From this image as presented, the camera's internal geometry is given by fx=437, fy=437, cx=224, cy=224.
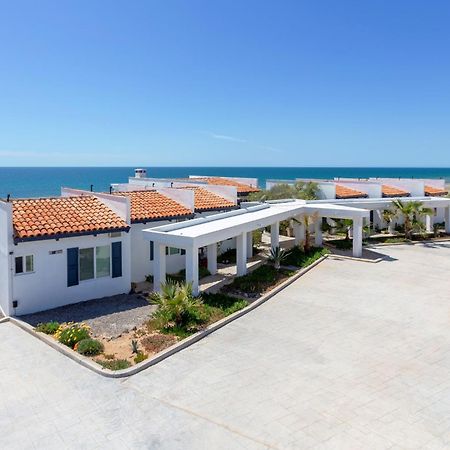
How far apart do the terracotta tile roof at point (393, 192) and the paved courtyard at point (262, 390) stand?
23551mm

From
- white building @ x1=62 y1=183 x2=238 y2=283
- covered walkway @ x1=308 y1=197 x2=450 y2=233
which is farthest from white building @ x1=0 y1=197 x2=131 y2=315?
covered walkway @ x1=308 y1=197 x2=450 y2=233

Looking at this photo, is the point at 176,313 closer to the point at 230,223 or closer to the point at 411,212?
the point at 230,223

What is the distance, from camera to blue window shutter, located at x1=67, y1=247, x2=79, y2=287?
17.4m

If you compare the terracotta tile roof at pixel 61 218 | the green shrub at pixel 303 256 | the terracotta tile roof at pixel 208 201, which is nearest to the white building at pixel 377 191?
the green shrub at pixel 303 256

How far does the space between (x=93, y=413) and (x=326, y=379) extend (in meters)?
5.82

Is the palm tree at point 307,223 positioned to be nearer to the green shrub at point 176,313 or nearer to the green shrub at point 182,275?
the green shrub at point 182,275

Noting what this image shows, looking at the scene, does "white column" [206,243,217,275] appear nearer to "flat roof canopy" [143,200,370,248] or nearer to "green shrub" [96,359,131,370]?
"flat roof canopy" [143,200,370,248]

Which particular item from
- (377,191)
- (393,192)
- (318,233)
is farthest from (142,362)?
(393,192)

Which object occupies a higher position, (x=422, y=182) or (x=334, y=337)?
(x=422, y=182)

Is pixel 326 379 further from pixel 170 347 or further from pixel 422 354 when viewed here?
pixel 170 347

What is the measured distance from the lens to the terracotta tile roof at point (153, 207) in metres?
21.1

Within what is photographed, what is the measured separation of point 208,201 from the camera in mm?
26500

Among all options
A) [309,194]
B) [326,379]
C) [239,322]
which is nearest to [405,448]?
[326,379]

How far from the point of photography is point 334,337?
14.3m
